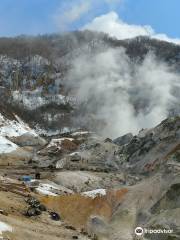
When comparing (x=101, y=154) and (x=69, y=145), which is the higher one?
(x=69, y=145)

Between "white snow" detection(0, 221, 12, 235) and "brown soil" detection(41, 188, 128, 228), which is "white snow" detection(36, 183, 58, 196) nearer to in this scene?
"brown soil" detection(41, 188, 128, 228)

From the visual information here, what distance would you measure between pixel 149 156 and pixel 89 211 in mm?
38060

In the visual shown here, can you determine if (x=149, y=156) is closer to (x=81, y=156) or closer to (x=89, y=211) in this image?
(x=81, y=156)

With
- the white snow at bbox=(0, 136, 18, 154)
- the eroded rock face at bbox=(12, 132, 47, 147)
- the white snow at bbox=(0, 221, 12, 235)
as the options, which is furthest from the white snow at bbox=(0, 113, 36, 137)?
the white snow at bbox=(0, 221, 12, 235)

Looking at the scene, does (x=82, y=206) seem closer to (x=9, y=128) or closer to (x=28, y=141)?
(x=28, y=141)

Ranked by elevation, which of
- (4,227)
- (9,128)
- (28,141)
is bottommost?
(4,227)

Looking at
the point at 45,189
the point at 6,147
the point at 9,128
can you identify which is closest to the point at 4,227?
the point at 45,189

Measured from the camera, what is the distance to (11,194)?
47156 mm

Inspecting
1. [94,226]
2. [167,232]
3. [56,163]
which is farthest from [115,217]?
[56,163]

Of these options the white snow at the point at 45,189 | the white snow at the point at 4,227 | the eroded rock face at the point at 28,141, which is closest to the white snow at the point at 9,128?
the eroded rock face at the point at 28,141

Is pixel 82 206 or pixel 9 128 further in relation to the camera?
pixel 9 128

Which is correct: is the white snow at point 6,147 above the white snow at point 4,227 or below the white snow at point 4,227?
above

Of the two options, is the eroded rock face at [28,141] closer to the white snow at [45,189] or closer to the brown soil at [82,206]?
the white snow at [45,189]

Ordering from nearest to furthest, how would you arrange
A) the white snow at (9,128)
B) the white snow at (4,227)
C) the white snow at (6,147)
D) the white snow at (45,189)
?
1. the white snow at (4,227)
2. the white snow at (45,189)
3. the white snow at (6,147)
4. the white snow at (9,128)
